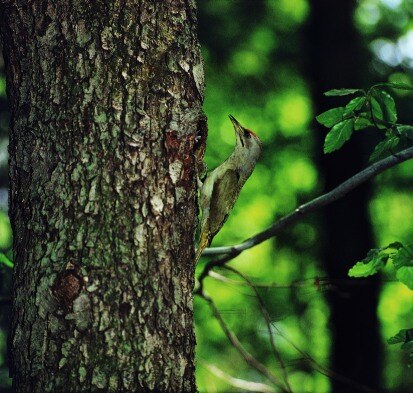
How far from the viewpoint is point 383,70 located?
355 inches

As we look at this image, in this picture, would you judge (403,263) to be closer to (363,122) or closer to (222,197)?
(363,122)

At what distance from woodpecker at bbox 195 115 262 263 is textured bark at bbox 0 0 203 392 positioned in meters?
1.61

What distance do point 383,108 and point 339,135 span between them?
0.81ft

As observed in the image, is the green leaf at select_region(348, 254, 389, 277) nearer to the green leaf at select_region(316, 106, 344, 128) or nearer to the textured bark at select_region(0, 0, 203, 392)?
the green leaf at select_region(316, 106, 344, 128)

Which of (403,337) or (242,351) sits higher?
(242,351)

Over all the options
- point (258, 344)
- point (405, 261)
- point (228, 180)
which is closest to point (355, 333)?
point (258, 344)

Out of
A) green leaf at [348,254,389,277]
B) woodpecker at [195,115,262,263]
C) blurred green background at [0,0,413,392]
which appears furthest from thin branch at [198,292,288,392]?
blurred green background at [0,0,413,392]

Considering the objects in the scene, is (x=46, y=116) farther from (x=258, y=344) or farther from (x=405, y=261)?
(x=258, y=344)

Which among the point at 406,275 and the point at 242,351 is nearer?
the point at 406,275

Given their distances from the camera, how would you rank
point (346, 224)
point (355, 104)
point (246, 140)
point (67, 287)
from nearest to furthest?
point (67, 287), point (355, 104), point (246, 140), point (346, 224)

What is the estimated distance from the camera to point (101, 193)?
7.48 feet

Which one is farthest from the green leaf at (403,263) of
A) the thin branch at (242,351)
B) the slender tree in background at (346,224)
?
the slender tree in background at (346,224)

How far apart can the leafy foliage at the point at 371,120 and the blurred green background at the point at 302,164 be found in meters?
5.29

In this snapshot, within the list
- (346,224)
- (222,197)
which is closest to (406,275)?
(222,197)
